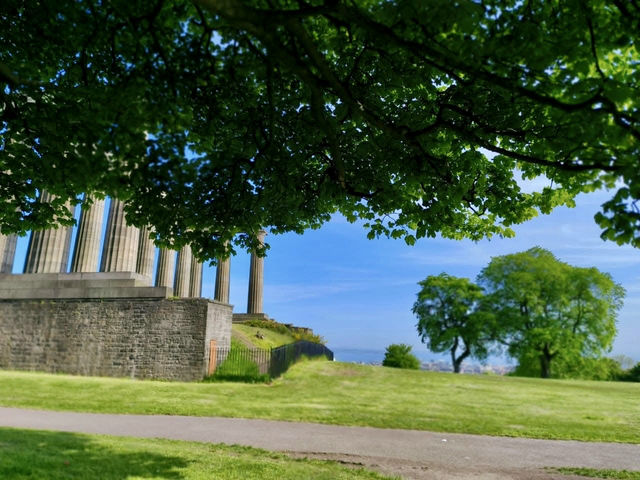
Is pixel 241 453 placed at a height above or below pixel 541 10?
below

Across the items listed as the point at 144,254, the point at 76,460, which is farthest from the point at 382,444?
the point at 144,254

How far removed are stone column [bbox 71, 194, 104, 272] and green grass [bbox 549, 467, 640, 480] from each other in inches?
945

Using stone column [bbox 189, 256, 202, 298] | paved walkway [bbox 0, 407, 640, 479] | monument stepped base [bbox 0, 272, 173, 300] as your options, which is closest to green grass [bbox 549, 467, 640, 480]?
paved walkway [bbox 0, 407, 640, 479]

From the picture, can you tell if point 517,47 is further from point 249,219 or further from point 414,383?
point 414,383

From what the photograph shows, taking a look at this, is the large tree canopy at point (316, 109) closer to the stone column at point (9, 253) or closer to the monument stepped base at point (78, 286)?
the monument stepped base at point (78, 286)

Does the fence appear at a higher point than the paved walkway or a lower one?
higher

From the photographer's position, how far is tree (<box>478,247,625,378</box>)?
40.4m

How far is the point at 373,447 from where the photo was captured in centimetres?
916

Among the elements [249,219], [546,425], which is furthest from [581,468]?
[249,219]

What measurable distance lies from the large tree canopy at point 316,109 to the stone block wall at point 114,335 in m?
11.8

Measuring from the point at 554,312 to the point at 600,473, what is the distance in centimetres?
3821

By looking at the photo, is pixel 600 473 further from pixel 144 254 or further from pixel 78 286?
pixel 144 254

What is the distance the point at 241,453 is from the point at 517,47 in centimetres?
751

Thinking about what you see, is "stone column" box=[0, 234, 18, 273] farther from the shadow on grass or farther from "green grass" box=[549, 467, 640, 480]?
"green grass" box=[549, 467, 640, 480]
